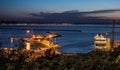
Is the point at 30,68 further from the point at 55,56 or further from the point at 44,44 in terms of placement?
the point at 44,44

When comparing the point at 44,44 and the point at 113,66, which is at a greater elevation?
the point at 113,66

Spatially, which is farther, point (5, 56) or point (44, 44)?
point (44, 44)

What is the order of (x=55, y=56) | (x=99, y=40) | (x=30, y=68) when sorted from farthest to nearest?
(x=99, y=40), (x=55, y=56), (x=30, y=68)

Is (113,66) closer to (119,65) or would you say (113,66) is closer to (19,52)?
(119,65)

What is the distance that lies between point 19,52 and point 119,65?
7.15 feet

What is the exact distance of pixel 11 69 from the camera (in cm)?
627

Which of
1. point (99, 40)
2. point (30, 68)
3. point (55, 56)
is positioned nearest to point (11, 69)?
point (30, 68)

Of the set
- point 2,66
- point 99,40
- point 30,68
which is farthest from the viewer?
point 99,40

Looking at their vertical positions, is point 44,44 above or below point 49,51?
below

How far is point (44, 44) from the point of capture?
2771 inches

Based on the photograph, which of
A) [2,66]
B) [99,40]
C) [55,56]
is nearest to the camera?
[2,66]

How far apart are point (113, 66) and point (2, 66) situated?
1.97 m

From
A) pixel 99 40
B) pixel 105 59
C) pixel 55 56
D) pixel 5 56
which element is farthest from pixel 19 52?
pixel 99 40

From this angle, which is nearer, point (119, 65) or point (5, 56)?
point (119, 65)
